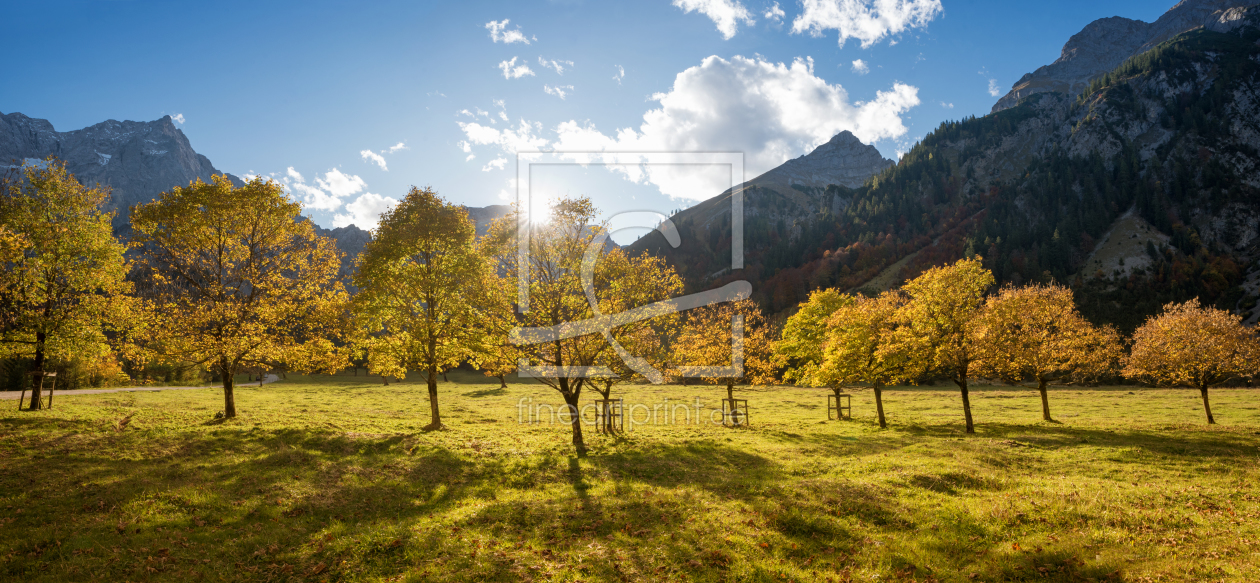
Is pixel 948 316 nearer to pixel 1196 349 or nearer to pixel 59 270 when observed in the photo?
pixel 1196 349

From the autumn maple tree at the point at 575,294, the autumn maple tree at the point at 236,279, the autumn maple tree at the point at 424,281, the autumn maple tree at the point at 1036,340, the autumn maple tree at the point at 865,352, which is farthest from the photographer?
the autumn maple tree at the point at 865,352

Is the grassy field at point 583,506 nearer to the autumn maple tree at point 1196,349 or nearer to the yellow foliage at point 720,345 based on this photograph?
the autumn maple tree at point 1196,349

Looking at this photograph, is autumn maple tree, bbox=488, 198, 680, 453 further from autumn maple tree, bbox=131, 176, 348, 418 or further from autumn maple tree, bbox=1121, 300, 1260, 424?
autumn maple tree, bbox=1121, 300, 1260, 424

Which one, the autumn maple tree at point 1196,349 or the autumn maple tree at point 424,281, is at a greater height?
the autumn maple tree at point 424,281

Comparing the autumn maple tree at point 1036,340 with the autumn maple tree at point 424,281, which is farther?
the autumn maple tree at point 1036,340

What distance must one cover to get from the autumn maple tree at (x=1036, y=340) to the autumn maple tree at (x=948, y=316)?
0.84 meters

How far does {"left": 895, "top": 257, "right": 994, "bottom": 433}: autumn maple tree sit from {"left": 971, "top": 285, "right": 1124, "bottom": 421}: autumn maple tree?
0.84m

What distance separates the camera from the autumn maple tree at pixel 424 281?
25.8 m

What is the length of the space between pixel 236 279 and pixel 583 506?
23.5m

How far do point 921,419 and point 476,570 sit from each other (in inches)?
1642

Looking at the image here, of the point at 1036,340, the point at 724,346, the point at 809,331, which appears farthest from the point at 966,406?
the point at 724,346

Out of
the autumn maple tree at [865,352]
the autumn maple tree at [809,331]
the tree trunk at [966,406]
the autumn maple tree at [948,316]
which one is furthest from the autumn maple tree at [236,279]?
the tree trunk at [966,406]

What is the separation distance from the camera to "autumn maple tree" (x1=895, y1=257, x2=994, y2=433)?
31969 millimetres

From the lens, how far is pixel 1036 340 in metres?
35.0
